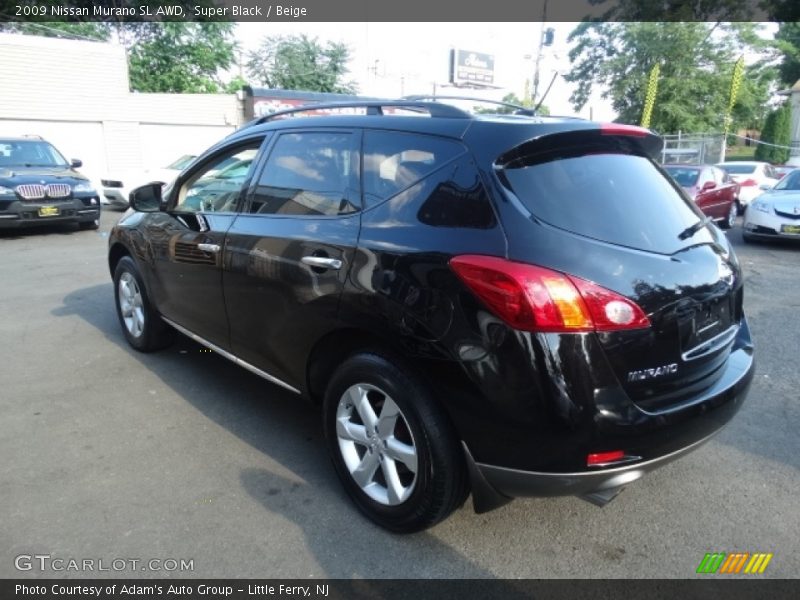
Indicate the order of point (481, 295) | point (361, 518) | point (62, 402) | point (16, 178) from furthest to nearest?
1. point (16, 178)
2. point (62, 402)
3. point (361, 518)
4. point (481, 295)

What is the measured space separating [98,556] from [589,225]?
7.77 ft

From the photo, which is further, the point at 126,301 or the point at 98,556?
the point at 126,301

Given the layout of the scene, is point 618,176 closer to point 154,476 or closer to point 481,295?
point 481,295

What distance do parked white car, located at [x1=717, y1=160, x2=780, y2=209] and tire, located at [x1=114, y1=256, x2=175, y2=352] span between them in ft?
47.6

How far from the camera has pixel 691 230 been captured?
2.56m

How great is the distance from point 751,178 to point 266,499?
56.7 feet

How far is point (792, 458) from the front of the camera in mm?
3129

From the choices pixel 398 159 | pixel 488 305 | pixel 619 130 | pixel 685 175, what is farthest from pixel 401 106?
pixel 685 175

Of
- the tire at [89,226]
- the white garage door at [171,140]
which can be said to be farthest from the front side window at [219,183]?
the white garage door at [171,140]

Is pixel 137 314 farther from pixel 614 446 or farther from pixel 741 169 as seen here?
pixel 741 169

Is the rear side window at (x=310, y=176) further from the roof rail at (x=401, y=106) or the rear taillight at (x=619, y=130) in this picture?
the rear taillight at (x=619, y=130)

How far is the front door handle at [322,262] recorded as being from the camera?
258cm

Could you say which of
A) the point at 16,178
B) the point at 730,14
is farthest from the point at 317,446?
the point at 730,14

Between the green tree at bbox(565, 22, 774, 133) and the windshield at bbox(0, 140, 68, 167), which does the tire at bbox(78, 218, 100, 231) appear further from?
the green tree at bbox(565, 22, 774, 133)
